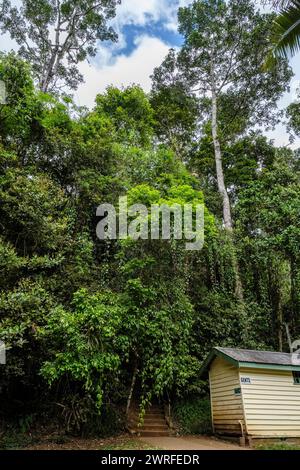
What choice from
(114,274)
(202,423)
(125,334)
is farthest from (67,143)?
Answer: (202,423)

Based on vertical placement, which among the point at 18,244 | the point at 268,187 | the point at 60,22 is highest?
the point at 60,22

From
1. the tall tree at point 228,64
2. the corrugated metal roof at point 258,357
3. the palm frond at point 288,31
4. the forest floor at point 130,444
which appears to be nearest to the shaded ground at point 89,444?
the forest floor at point 130,444

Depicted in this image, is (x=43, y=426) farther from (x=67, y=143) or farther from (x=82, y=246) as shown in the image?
(x=67, y=143)

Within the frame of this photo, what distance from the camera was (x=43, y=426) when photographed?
810cm

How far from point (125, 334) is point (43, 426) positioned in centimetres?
300

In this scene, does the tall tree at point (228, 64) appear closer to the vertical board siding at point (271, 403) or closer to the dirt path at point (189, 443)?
the vertical board siding at point (271, 403)

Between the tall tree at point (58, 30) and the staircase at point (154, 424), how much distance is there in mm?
14418

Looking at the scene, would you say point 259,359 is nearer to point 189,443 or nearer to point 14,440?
point 189,443

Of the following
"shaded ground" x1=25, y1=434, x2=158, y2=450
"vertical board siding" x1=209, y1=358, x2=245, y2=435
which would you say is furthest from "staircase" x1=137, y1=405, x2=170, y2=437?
"vertical board siding" x1=209, y1=358, x2=245, y2=435

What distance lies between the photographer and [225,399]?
8.74 m

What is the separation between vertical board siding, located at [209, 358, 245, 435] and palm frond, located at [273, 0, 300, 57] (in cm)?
804

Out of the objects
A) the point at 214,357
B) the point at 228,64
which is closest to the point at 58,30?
the point at 228,64

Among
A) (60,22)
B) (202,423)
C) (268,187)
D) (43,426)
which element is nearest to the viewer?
(43,426)

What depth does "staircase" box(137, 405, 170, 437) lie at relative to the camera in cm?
925
